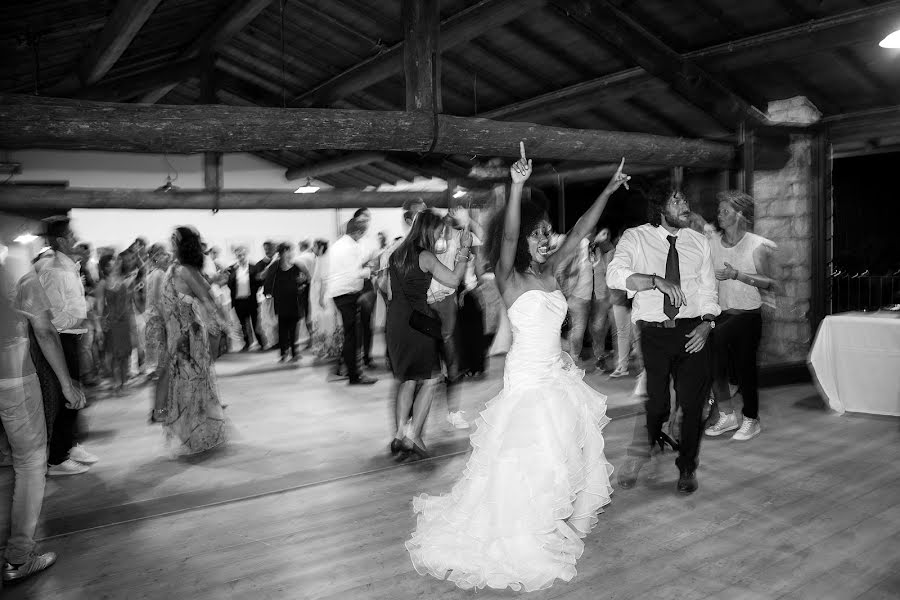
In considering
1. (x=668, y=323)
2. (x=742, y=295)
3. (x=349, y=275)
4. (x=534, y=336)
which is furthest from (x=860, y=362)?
(x=349, y=275)

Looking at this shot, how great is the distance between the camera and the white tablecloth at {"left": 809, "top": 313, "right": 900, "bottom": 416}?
4.93 metres

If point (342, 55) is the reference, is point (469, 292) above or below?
below

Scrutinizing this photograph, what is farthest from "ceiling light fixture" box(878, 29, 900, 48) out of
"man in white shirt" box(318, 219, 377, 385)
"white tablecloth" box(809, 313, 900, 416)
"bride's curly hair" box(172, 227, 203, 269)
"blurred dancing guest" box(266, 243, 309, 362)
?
"blurred dancing guest" box(266, 243, 309, 362)

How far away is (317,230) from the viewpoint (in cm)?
1451

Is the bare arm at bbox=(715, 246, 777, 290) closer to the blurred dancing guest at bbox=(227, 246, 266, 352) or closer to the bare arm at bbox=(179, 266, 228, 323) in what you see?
the bare arm at bbox=(179, 266, 228, 323)

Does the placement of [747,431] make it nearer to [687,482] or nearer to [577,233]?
[687,482]

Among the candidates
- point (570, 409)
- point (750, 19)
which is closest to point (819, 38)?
point (750, 19)

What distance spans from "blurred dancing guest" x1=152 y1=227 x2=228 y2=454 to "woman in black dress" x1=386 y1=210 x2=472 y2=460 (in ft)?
3.69

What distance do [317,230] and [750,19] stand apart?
10.1 m

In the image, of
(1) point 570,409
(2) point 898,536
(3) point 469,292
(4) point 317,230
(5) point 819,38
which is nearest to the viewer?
(1) point 570,409

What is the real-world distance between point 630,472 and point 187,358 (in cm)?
272

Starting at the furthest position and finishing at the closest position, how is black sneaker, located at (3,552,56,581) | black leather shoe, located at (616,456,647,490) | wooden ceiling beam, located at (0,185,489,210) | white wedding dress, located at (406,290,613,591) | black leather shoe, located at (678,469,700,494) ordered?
wooden ceiling beam, located at (0,185,489,210)
black leather shoe, located at (616,456,647,490)
black leather shoe, located at (678,469,700,494)
black sneaker, located at (3,552,56,581)
white wedding dress, located at (406,290,613,591)

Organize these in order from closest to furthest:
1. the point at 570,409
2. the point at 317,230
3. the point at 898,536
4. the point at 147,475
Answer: the point at 570,409 → the point at 898,536 → the point at 147,475 → the point at 317,230

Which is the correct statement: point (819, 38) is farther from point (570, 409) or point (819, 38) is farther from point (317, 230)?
point (317, 230)
